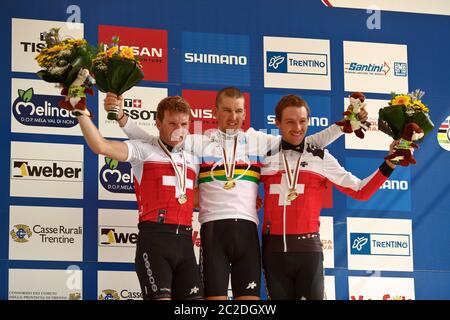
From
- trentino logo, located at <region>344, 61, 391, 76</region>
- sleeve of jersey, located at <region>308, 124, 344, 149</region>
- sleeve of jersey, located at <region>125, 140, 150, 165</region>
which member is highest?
trentino logo, located at <region>344, 61, 391, 76</region>

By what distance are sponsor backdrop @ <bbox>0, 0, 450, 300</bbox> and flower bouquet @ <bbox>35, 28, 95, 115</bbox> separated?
1.31 m

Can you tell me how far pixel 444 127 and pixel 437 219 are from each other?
75 cm

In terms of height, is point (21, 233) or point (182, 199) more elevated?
point (182, 199)

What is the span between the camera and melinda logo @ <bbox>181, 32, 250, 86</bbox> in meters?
6.74

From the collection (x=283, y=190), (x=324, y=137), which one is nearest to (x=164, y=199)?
(x=283, y=190)

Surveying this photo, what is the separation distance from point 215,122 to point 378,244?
1562 mm

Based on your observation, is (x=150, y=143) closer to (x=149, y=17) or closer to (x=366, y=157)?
(x=149, y=17)

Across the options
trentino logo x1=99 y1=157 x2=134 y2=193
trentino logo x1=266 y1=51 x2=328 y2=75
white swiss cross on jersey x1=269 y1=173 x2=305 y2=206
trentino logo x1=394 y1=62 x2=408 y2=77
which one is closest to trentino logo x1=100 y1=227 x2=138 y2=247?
trentino logo x1=99 y1=157 x2=134 y2=193

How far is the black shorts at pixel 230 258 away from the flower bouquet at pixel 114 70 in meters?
0.93

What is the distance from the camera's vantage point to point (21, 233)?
20.4 ft

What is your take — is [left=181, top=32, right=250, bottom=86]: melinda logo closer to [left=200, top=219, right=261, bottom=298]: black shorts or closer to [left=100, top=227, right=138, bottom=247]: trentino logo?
[left=100, top=227, right=138, bottom=247]: trentino logo

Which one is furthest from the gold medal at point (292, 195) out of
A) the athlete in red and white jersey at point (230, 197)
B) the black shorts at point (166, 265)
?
the black shorts at point (166, 265)

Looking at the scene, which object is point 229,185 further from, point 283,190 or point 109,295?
point 109,295

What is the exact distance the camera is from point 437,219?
6.99m
